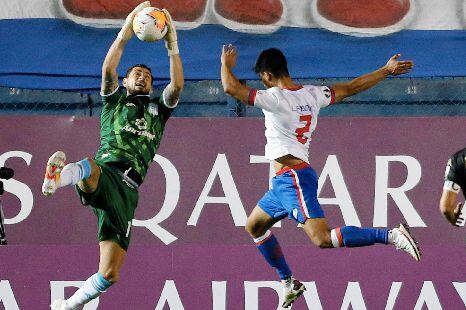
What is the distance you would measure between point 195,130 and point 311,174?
2.76 meters

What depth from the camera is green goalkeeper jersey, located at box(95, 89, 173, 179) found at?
1075cm

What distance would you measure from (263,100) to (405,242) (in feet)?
4.82

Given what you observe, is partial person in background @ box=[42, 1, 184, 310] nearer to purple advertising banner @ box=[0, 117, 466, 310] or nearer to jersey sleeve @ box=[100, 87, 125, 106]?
jersey sleeve @ box=[100, 87, 125, 106]

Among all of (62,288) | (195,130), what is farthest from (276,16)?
(62,288)

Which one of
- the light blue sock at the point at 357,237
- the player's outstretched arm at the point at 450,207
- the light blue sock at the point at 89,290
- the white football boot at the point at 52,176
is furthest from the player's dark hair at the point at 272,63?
the light blue sock at the point at 89,290

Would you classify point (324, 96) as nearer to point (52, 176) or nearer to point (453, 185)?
point (453, 185)

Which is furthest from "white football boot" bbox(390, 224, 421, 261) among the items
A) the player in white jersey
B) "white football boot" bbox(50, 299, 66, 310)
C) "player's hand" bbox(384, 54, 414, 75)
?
"white football boot" bbox(50, 299, 66, 310)

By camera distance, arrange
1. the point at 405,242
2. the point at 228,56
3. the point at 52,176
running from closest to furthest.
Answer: the point at 52,176, the point at 405,242, the point at 228,56

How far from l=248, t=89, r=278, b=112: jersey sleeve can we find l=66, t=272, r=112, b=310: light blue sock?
1727 mm

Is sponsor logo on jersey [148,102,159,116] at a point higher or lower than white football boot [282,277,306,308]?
higher

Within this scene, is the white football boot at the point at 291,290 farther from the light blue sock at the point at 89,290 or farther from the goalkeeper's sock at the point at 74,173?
the goalkeeper's sock at the point at 74,173

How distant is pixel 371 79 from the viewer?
10.7 m

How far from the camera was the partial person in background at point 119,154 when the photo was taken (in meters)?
10.5

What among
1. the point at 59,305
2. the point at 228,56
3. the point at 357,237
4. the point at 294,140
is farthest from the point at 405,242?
the point at 59,305
